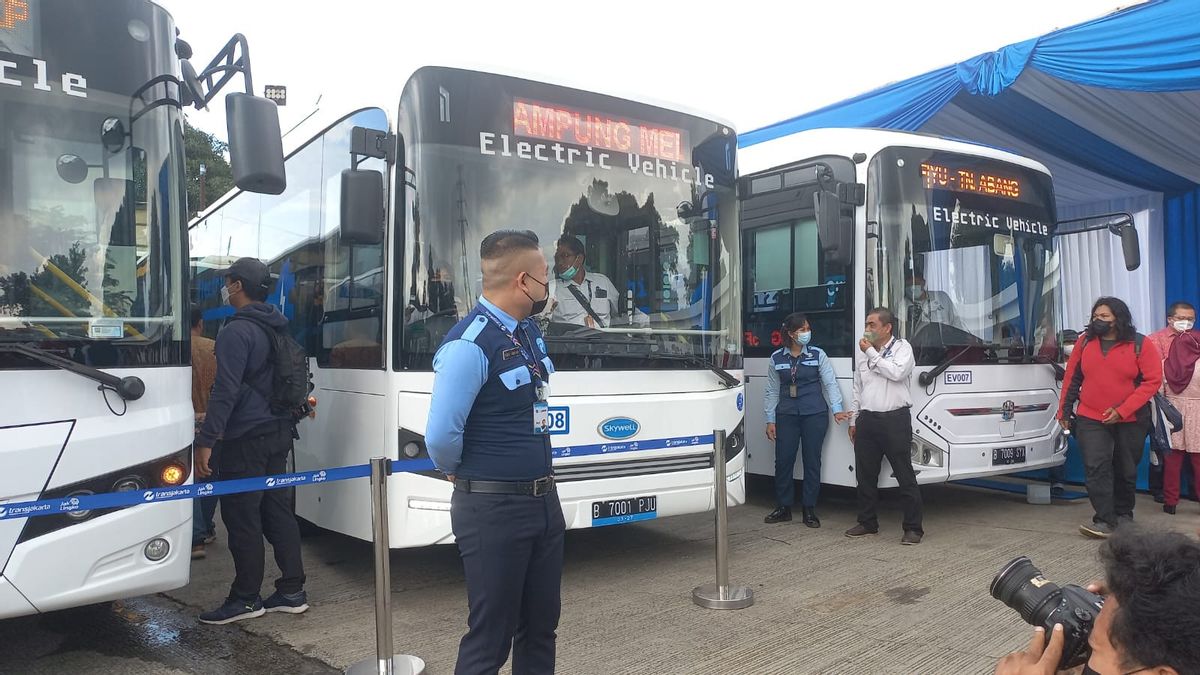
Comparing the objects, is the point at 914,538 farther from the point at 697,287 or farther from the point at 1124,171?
→ the point at 1124,171

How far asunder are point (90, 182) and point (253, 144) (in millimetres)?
685

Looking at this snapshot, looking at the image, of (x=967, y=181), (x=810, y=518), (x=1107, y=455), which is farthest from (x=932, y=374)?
(x=967, y=181)

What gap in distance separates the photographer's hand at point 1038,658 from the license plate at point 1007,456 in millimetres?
5521

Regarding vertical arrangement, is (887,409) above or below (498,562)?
above

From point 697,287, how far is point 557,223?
3.59 feet

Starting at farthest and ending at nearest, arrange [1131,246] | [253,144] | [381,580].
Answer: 1. [1131,246]
2. [253,144]
3. [381,580]

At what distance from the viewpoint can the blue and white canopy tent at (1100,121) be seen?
6.89 metres

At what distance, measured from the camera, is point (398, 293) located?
484cm

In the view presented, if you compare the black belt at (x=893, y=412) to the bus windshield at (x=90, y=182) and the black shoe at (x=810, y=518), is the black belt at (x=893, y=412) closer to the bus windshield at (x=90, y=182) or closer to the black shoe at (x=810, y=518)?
the black shoe at (x=810, y=518)

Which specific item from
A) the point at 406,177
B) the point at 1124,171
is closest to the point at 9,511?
the point at 406,177

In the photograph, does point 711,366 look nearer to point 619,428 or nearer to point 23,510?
point 619,428

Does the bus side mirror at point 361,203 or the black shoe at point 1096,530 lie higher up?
the bus side mirror at point 361,203

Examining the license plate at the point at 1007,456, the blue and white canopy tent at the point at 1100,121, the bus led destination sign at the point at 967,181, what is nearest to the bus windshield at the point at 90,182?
the bus led destination sign at the point at 967,181

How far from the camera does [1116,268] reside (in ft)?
37.1
